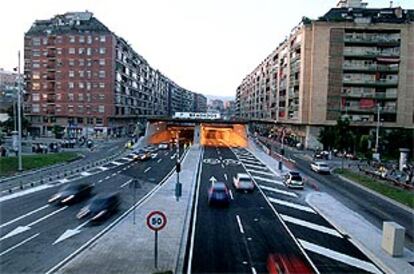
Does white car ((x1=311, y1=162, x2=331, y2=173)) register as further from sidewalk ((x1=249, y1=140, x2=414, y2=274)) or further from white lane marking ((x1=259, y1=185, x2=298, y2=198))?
white lane marking ((x1=259, y1=185, x2=298, y2=198))

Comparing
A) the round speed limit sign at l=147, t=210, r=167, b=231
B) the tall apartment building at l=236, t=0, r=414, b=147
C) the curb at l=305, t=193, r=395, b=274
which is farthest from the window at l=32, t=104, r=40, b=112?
→ the round speed limit sign at l=147, t=210, r=167, b=231

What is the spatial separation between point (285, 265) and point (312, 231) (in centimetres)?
605

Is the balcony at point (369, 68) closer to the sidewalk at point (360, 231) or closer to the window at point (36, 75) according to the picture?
the sidewalk at point (360, 231)

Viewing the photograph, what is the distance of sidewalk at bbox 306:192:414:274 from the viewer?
1652cm

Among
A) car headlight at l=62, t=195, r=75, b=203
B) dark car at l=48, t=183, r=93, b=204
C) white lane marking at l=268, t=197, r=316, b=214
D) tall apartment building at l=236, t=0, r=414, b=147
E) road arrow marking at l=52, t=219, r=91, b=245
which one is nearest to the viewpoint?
road arrow marking at l=52, t=219, r=91, b=245

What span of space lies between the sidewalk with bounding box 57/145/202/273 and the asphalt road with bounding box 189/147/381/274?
0.86 metres

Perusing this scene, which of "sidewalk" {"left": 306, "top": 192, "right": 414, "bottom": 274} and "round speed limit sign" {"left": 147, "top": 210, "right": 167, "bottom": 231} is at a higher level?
"round speed limit sign" {"left": 147, "top": 210, "right": 167, "bottom": 231}

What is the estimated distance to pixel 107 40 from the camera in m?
96.2

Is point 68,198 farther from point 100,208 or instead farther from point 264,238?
point 264,238

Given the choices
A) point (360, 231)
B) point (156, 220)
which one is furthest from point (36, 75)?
point (156, 220)

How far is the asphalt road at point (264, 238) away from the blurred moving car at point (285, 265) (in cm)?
25

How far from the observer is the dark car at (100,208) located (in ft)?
74.3

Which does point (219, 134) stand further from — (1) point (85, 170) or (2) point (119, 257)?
(2) point (119, 257)

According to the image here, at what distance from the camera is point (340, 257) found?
674 inches
